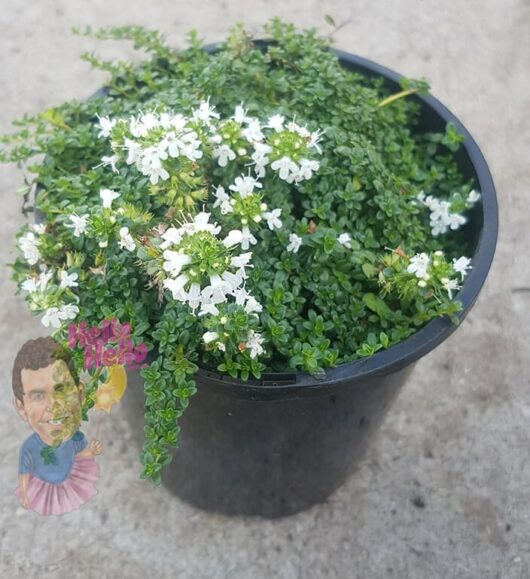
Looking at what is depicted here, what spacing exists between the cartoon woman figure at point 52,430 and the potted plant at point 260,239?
34mm

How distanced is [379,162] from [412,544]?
0.91 m

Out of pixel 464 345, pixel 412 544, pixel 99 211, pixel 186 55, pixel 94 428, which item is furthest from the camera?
pixel 464 345

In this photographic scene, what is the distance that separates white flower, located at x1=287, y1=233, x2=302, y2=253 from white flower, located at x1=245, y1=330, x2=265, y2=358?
187 millimetres

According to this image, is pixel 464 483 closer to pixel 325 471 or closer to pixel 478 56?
pixel 325 471

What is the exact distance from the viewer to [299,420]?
4.19 feet

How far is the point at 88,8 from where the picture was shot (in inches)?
110

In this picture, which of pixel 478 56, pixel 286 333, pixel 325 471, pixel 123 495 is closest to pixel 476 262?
pixel 286 333

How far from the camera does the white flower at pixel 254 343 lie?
3.33 feet

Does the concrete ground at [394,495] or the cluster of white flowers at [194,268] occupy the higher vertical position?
the cluster of white flowers at [194,268]

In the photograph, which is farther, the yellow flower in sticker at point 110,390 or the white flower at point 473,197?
the white flower at point 473,197

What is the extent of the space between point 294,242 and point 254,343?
21cm

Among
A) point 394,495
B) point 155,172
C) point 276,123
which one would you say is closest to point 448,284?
point 276,123

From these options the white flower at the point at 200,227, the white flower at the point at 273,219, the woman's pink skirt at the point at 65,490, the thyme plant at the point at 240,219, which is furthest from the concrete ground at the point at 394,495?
the white flower at the point at 200,227

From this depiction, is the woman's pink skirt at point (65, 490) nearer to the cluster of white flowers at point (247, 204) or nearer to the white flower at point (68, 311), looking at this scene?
the white flower at point (68, 311)
